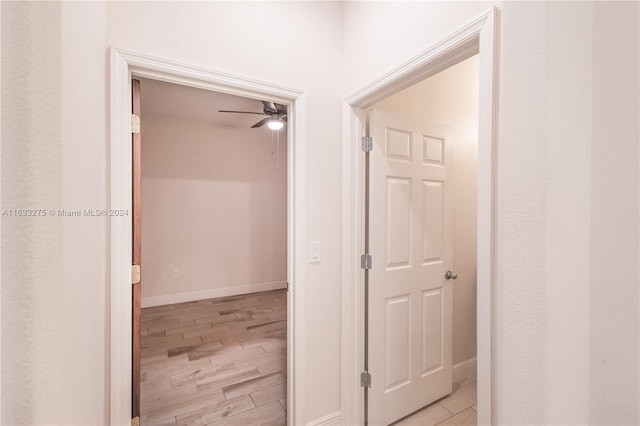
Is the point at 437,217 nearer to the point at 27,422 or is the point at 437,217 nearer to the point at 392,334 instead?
the point at 392,334

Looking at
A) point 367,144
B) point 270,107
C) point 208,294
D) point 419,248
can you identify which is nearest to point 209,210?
point 208,294

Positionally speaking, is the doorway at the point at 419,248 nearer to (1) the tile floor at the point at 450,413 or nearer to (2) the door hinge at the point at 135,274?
(1) the tile floor at the point at 450,413

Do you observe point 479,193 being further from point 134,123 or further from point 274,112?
point 274,112

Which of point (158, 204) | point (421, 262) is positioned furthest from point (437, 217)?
point (158, 204)

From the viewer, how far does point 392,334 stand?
180 cm

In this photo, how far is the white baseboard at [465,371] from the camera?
7.53 ft

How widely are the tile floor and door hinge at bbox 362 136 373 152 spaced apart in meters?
1.86

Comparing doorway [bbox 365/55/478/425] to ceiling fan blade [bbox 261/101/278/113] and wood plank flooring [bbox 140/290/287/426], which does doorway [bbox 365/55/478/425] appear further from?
ceiling fan blade [bbox 261/101/278/113]

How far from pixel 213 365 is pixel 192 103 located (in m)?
3.16

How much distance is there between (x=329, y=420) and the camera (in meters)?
1.68

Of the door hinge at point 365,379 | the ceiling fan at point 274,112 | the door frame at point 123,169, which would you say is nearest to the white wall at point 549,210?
the door frame at point 123,169

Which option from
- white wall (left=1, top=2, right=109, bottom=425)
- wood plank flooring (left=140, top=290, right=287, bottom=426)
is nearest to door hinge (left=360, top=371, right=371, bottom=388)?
wood plank flooring (left=140, top=290, right=287, bottom=426)

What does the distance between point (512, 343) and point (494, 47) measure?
3.20 feet

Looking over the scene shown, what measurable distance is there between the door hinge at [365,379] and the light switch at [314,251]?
79cm
